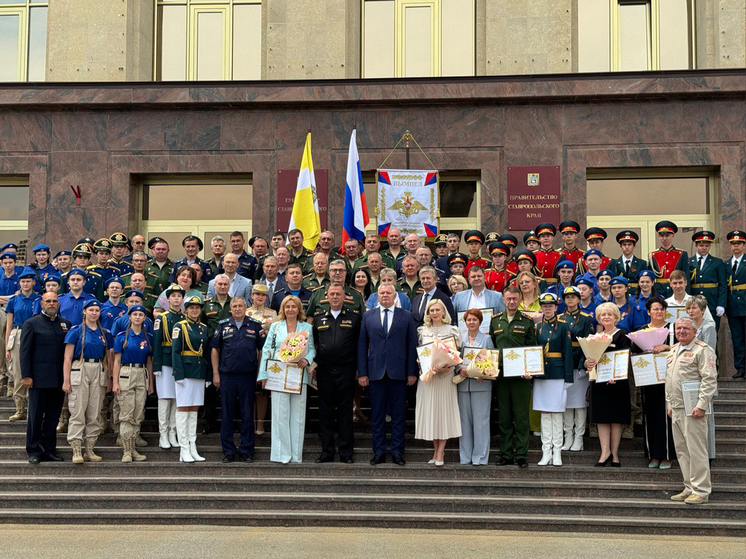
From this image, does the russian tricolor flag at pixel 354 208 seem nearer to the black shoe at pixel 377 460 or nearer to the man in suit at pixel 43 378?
the black shoe at pixel 377 460

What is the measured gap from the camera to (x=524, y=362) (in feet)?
37.4

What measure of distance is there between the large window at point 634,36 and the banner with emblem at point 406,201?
4484mm

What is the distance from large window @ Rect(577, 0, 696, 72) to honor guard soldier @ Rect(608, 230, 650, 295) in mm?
6160

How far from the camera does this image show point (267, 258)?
13117mm

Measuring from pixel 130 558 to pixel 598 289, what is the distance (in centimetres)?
723

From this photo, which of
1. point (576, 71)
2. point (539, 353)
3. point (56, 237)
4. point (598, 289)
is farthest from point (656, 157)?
point (56, 237)

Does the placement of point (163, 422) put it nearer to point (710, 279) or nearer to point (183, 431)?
point (183, 431)

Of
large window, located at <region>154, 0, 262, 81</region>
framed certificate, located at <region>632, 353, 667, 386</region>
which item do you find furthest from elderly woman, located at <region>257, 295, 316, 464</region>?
large window, located at <region>154, 0, 262, 81</region>

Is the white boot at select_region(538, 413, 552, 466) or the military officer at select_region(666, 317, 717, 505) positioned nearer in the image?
the military officer at select_region(666, 317, 717, 505)

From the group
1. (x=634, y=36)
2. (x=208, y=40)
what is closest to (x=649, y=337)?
(x=634, y=36)

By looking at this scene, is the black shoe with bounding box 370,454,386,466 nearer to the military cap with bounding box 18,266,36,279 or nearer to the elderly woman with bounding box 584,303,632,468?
the elderly woman with bounding box 584,303,632,468

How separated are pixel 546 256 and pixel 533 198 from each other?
11.5ft

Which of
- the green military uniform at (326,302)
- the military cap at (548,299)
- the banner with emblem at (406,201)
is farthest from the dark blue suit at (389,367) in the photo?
the banner with emblem at (406,201)

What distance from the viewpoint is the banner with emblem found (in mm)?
16781
